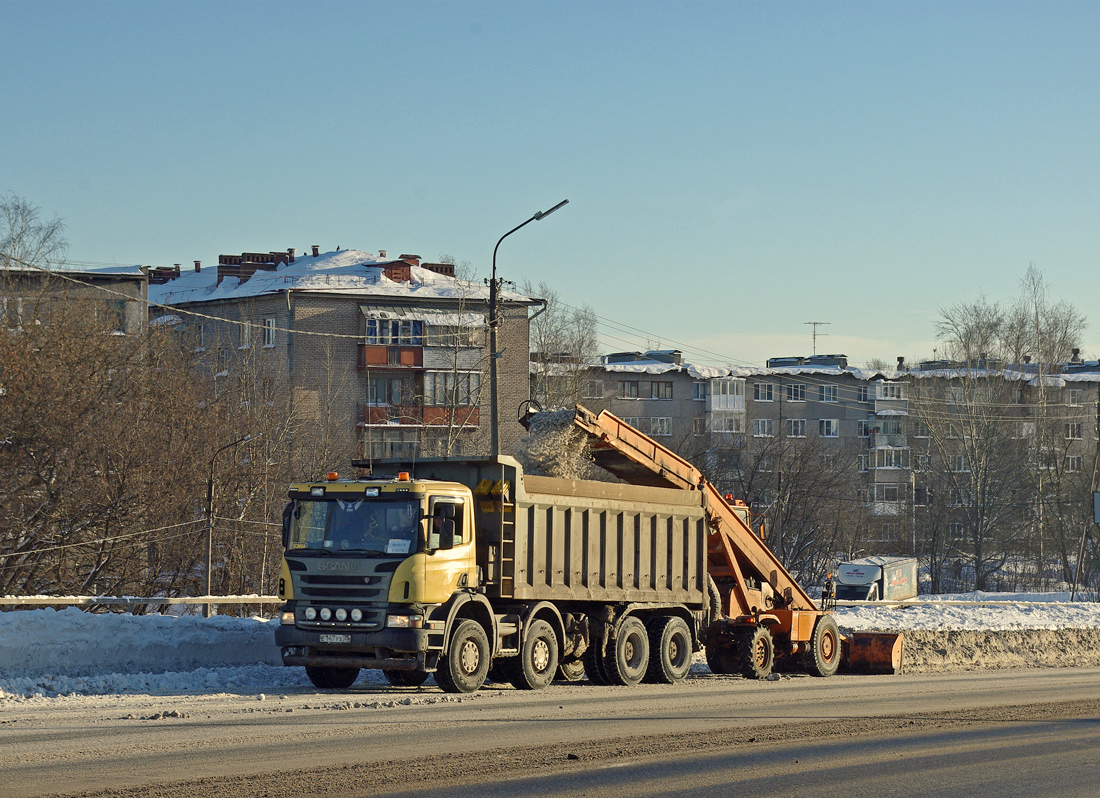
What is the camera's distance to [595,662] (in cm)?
1909

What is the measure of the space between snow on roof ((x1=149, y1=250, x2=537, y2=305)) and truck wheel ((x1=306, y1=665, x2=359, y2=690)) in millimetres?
48573

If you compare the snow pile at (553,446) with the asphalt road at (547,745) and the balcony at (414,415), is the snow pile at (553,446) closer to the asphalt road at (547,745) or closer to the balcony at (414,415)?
the asphalt road at (547,745)

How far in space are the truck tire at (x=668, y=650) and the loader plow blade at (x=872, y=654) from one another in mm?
4688

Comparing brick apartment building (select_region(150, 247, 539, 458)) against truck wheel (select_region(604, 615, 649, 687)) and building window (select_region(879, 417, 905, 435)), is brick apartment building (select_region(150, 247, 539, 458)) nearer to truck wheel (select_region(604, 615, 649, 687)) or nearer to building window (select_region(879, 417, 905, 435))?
truck wheel (select_region(604, 615, 649, 687))

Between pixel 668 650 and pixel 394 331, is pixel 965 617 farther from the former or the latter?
pixel 394 331

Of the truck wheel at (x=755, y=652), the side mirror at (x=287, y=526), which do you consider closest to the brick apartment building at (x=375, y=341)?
the truck wheel at (x=755, y=652)

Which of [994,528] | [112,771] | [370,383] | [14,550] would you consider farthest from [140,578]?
[994,528]

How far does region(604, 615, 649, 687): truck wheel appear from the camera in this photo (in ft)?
62.3

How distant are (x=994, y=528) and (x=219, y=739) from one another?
223 feet

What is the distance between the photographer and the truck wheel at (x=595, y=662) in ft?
62.4

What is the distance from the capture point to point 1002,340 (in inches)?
2975

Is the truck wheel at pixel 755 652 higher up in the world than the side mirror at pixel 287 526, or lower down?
lower down

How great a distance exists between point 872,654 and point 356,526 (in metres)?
11.2

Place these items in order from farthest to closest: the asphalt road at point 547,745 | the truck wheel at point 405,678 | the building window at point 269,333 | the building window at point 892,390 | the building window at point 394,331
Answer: the building window at point 892,390 < the building window at point 394,331 < the building window at point 269,333 < the truck wheel at point 405,678 < the asphalt road at point 547,745
